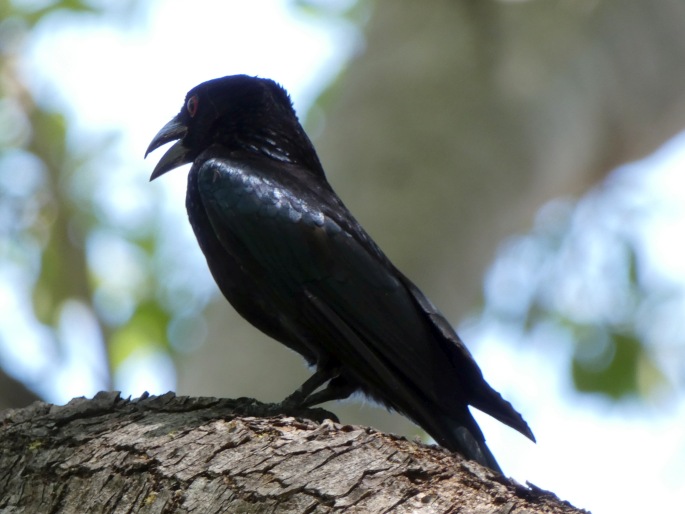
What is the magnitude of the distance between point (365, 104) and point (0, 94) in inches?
168

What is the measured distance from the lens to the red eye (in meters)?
5.87

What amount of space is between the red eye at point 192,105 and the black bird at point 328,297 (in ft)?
1.60

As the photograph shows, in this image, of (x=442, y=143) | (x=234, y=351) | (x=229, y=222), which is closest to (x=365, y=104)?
(x=442, y=143)

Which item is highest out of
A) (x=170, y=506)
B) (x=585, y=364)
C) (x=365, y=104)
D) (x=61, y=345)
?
(x=365, y=104)

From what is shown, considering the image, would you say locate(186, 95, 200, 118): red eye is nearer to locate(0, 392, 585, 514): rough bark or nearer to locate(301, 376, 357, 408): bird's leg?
locate(301, 376, 357, 408): bird's leg

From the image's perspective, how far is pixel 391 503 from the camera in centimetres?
255

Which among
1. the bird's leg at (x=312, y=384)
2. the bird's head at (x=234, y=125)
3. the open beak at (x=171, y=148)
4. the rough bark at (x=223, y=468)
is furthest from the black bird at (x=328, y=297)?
the rough bark at (x=223, y=468)

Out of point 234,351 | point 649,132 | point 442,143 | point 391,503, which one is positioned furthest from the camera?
point 649,132

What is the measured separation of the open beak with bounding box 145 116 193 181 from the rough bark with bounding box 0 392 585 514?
265 cm

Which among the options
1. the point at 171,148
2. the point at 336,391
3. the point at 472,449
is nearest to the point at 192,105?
the point at 171,148

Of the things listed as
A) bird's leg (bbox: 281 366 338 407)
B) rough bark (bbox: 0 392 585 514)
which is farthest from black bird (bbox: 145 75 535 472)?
rough bark (bbox: 0 392 585 514)

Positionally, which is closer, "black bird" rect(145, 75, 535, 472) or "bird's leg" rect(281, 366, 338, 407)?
"black bird" rect(145, 75, 535, 472)

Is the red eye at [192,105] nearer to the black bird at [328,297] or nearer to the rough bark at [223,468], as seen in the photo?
the black bird at [328,297]

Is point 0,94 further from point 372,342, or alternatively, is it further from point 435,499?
point 435,499
